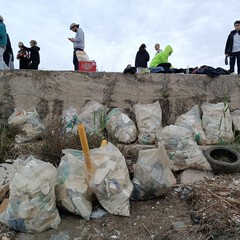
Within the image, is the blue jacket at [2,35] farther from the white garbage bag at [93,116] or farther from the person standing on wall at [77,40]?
the white garbage bag at [93,116]

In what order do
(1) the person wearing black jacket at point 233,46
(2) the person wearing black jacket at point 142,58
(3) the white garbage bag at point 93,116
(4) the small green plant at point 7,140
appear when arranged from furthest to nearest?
(2) the person wearing black jacket at point 142,58
(1) the person wearing black jacket at point 233,46
(3) the white garbage bag at point 93,116
(4) the small green plant at point 7,140

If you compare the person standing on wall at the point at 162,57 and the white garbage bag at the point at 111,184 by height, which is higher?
the person standing on wall at the point at 162,57

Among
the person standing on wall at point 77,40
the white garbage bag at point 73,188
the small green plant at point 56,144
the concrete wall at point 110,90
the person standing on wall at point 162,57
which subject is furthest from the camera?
the person standing on wall at point 162,57

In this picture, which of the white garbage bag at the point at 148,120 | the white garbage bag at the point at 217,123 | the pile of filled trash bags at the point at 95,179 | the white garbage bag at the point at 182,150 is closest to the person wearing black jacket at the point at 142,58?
the white garbage bag at the point at 148,120

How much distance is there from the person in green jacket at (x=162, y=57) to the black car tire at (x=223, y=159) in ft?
9.31

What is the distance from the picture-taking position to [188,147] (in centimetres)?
338

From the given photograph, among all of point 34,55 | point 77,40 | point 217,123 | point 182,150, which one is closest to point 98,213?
point 182,150

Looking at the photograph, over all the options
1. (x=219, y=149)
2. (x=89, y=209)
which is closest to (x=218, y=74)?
(x=219, y=149)

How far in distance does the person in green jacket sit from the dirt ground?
12.7 ft

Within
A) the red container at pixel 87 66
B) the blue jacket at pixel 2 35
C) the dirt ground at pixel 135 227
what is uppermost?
the blue jacket at pixel 2 35

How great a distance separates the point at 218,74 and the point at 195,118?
864 millimetres

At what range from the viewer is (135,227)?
2.33m

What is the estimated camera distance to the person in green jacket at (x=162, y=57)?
6.03 m

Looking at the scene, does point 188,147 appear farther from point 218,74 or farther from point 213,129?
point 218,74
